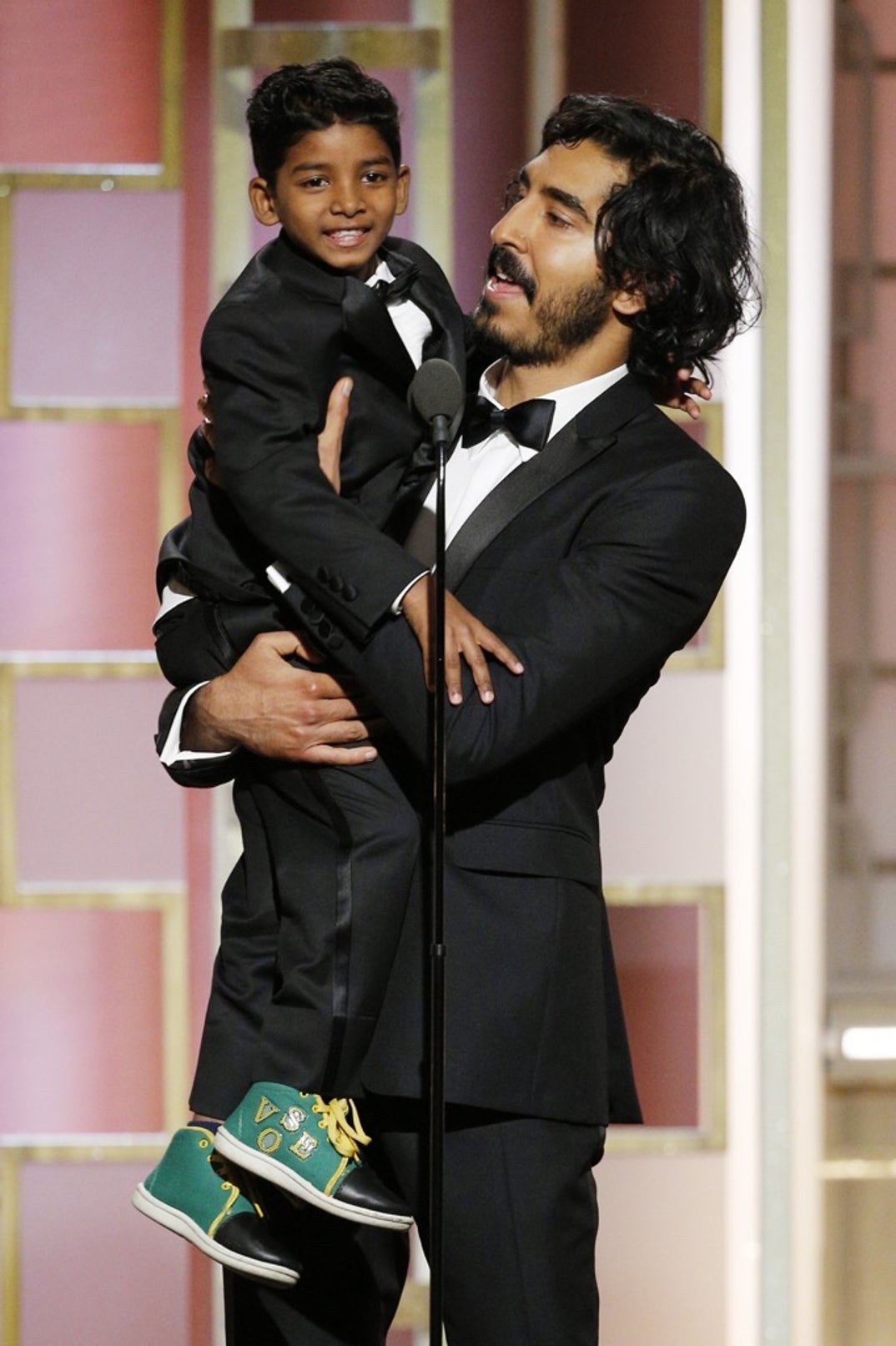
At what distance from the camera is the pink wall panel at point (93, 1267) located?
298 cm

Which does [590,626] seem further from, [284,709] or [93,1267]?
[93,1267]

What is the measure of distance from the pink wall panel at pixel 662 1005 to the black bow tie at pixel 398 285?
133cm

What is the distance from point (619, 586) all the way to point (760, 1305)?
172cm

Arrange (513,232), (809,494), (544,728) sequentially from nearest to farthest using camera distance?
(544,728) → (513,232) → (809,494)

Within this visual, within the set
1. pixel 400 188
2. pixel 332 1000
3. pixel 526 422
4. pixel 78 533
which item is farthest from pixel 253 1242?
pixel 78 533

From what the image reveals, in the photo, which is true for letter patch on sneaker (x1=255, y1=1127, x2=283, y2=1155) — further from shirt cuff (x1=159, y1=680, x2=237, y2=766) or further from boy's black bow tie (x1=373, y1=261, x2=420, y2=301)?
boy's black bow tie (x1=373, y1=261, x2=420, y2=301)

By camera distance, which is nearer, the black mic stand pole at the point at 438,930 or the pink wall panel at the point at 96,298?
the black mic stand pole at the point at 438,930

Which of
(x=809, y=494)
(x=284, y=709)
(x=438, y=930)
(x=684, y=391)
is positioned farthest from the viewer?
(x=809, y=494)

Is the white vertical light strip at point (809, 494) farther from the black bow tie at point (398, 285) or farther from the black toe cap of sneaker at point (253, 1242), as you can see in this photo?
the black toe cap of sneaker at point (253, 1242)

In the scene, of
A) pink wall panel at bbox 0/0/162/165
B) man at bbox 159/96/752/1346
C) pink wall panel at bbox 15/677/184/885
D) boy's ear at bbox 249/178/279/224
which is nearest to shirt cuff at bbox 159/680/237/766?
man at bbox 159/96/752/1346

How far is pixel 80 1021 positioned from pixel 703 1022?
101 centimetres

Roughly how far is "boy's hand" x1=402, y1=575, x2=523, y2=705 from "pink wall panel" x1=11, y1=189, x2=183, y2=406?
1.45 metres

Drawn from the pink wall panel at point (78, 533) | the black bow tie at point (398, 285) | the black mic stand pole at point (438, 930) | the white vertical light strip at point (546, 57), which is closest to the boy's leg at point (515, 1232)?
the black mic stand pole at point (438, 930)

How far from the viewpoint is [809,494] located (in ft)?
9.53
